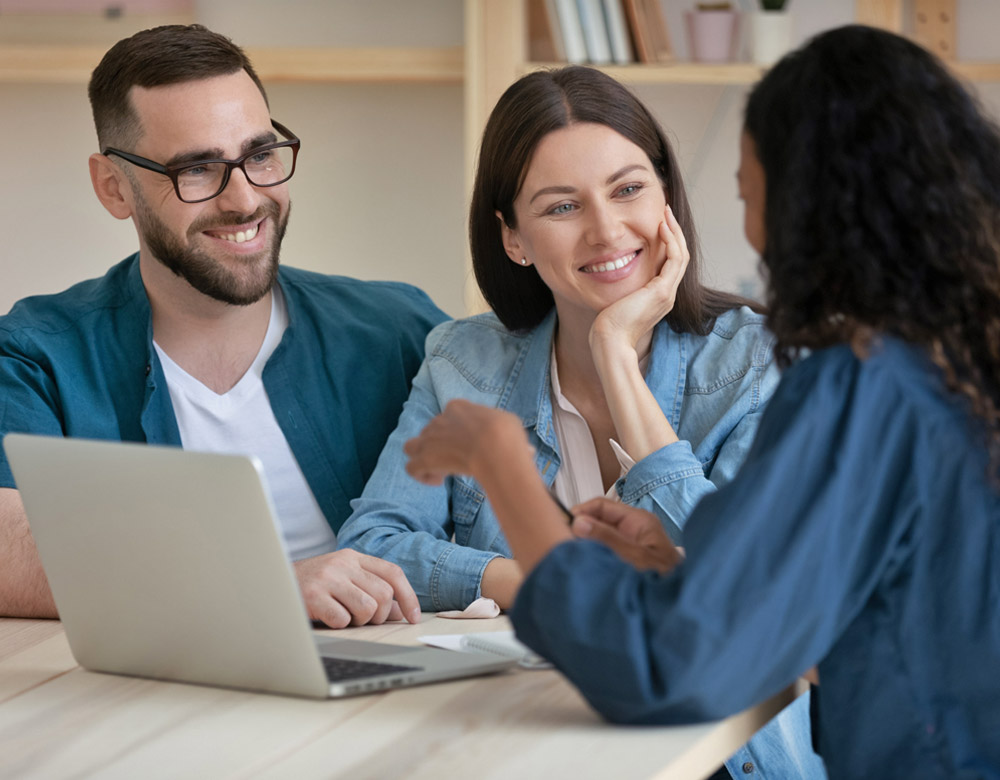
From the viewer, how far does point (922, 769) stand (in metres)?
0.85

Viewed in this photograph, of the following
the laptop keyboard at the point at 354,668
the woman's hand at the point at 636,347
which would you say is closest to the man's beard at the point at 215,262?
the woman's hand at the point at 636,347

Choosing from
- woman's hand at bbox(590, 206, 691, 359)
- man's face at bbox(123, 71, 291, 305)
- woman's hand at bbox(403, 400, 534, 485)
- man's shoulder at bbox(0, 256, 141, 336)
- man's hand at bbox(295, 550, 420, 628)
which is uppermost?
man's face at bbox(123, 71, 291, 305)

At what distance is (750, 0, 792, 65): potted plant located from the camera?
289cm

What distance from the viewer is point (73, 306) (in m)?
1.91

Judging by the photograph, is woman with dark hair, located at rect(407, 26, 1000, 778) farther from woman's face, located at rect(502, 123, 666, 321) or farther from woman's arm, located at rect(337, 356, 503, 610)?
woman's face, located at rect(502, 123, 666, 321)

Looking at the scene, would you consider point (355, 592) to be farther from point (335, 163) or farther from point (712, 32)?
point (335, 163)

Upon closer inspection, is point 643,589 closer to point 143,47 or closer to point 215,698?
point 215,698

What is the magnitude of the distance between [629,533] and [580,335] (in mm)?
699

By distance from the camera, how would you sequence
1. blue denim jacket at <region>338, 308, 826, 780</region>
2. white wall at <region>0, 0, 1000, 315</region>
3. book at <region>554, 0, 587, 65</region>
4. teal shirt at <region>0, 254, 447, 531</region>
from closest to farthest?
blue denim jacket at <region>338, 308, 826, 780</region>
teal shirt at <region>0, 254, 447, 531</region>
book at <region>554, 0, 587, 65</region>
white wall at <region>0, 0, 1000, 315</region>

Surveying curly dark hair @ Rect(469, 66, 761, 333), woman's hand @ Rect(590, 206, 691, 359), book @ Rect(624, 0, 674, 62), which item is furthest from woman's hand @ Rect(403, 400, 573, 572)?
book @ Rect(624, 0, 674, 62)

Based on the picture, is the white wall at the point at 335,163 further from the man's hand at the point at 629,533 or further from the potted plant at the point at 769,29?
the man's hand at the point at 629,533

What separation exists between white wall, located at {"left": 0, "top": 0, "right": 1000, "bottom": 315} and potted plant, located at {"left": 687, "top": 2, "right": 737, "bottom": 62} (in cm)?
18

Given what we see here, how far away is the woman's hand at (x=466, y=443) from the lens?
0.95 metres

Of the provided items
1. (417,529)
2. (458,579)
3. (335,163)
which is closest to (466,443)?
(458,579)
